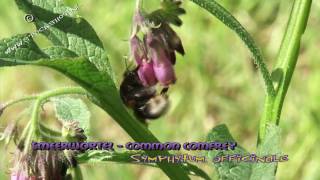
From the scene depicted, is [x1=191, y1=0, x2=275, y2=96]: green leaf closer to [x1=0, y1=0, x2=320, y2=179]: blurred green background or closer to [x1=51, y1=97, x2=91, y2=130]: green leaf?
[x1=51, y1=97, x2=91, y2=130]: green leaf

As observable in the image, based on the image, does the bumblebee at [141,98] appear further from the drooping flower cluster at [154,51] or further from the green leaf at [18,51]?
the green leaf at [18,51]

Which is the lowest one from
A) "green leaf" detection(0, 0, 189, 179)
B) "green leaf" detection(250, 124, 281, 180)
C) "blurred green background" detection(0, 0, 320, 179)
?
"green leaf" detection(250, 124, 281, 180)

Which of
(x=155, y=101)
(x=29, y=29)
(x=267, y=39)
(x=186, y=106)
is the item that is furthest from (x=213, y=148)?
(x=29, y=29)

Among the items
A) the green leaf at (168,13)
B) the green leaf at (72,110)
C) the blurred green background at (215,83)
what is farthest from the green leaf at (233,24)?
the blurred green background at (215,83)

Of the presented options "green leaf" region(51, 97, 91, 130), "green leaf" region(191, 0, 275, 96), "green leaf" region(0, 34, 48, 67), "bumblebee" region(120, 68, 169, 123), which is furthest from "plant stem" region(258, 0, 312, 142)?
"green leaf" region(0, 34, 48, 67)

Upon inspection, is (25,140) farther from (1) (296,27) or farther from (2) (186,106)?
(2) (186,106)
